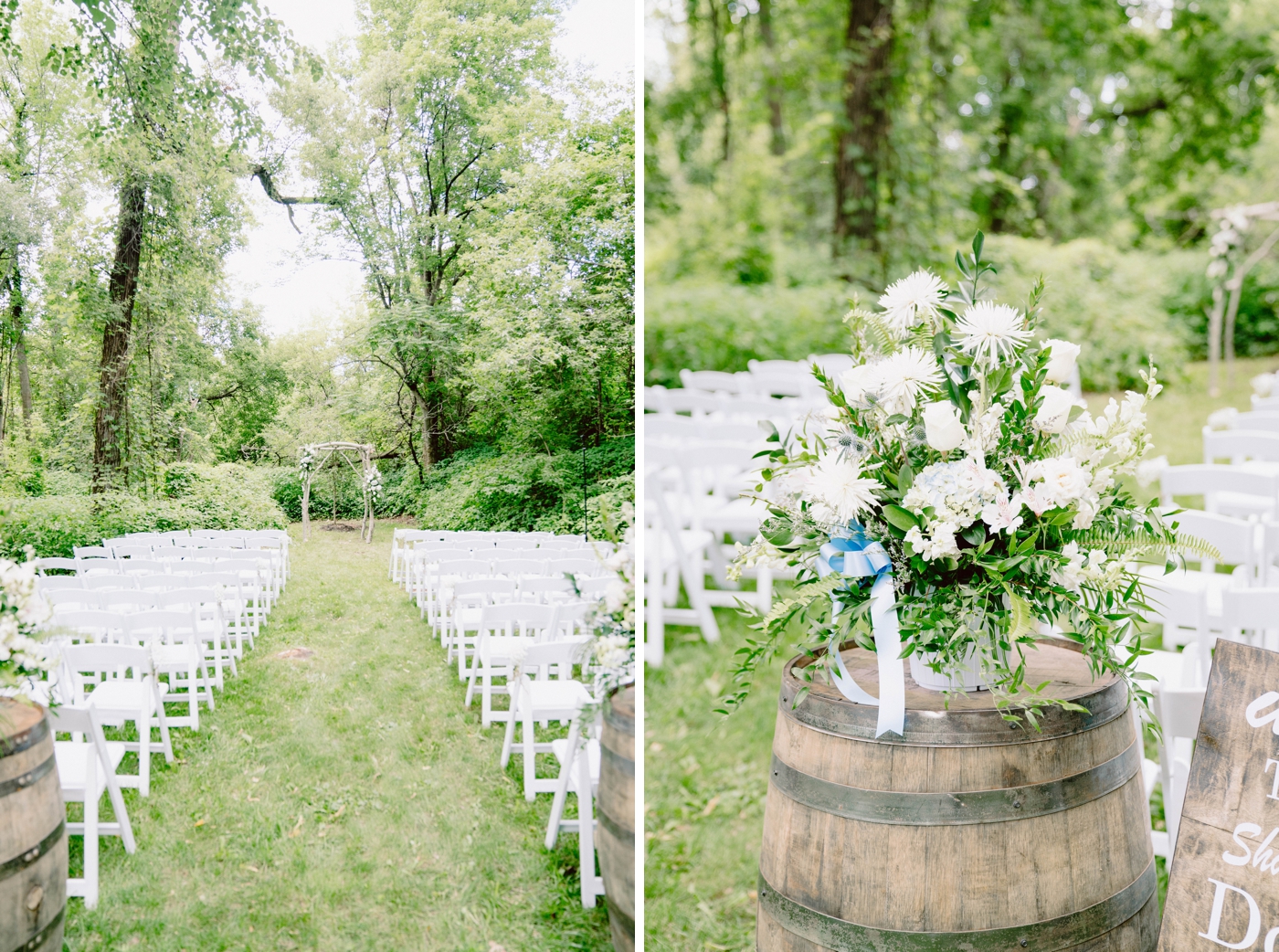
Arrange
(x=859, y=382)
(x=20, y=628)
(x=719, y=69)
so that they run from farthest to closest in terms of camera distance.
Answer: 1. (x=719, y=69)
2. (x=20, y=628)
3. (x=859, y=382)

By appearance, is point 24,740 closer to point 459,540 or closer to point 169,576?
point 169,576

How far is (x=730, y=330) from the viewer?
9.70 m

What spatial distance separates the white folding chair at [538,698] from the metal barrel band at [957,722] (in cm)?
86

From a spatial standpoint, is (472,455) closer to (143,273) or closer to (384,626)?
(384,626)

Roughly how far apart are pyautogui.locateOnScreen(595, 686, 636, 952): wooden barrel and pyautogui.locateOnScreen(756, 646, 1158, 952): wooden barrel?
20.1 inches

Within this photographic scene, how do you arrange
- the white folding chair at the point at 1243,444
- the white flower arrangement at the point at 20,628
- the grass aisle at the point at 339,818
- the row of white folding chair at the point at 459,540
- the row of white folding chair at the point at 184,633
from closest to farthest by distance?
the white flower arrangement at the point at 20,628 < the grass aisle at the point at 339,818 < the row of white folding chair at the point at 184,633 < the row of white folding chair at the point at 459,540 < the white folding chair at the point at 1243,444

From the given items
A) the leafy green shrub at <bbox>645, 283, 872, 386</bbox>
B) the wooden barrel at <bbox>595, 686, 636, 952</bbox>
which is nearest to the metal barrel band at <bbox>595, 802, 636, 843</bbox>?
the wooden barrel at <bbox>595, 686, 636, 952</bbox>

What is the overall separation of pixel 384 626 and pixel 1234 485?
310 cm

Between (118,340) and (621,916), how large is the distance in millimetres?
1752

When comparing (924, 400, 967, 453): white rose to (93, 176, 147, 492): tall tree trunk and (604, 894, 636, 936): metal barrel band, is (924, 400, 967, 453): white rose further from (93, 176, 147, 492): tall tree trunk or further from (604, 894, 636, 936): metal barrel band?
(93, 176, 147, 492): tall tree trunk

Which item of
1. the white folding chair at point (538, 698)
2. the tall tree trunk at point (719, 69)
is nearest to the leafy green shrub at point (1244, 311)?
the tall tree trunk at point (719, 69)

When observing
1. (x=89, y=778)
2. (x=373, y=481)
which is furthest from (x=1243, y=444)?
(x=89, y=778)

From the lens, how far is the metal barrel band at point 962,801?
1.43 m

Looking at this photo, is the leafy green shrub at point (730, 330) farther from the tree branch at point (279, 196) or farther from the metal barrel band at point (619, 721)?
the metal barrel band at point (619, 721)
